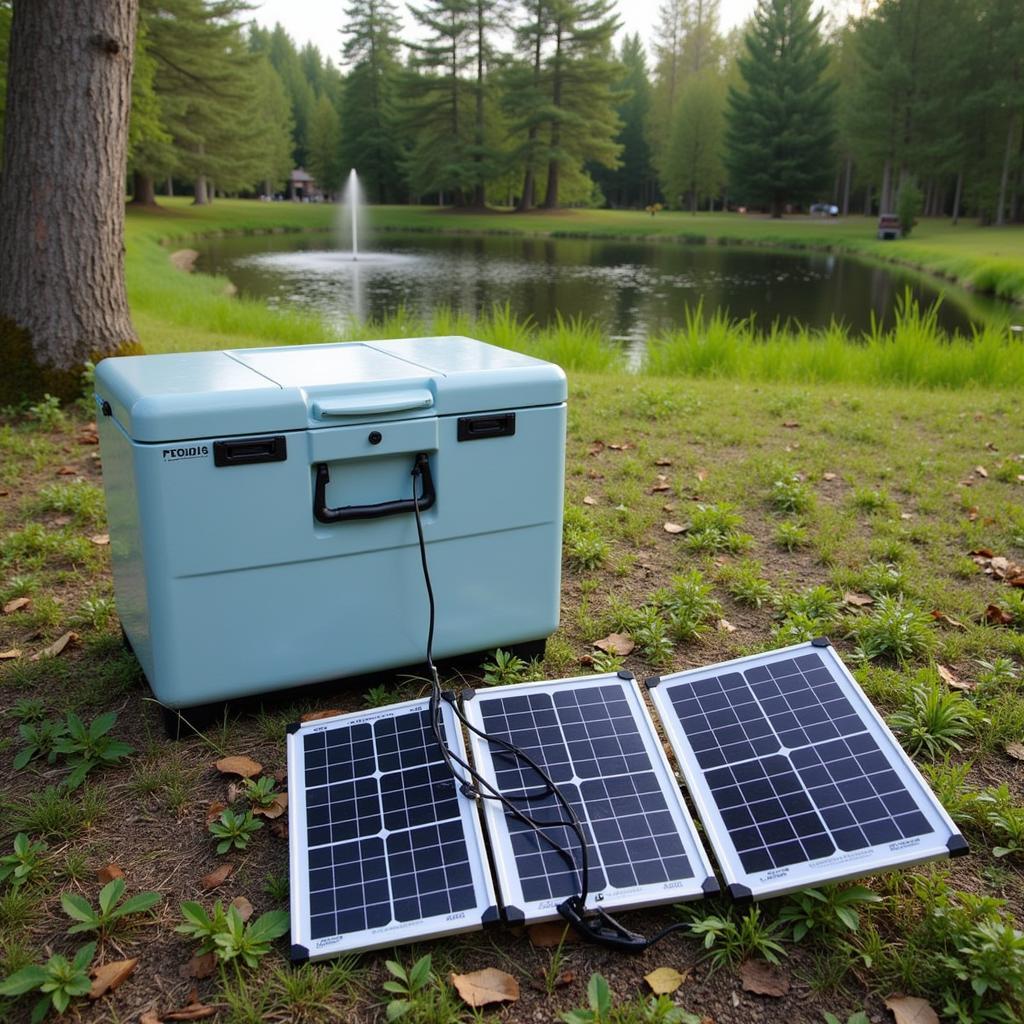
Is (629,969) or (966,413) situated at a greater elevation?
(966,413)

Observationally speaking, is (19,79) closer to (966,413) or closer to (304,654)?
(304,654)

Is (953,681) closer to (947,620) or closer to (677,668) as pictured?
(947,620)

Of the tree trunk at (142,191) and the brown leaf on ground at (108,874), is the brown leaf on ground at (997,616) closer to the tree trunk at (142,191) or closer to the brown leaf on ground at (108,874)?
the brown leaf on ground at (108,874)

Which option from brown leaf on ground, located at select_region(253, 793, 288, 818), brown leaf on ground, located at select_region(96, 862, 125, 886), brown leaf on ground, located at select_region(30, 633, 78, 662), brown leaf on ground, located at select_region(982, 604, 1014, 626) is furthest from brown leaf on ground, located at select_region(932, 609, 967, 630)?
brown leaf on ground, located at select_region(30, 633, 78, 662)

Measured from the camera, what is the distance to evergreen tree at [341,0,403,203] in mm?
55500

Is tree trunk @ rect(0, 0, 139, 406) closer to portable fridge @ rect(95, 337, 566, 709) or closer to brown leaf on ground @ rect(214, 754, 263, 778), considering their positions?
portable fridge @ rect(95, 337, 566, 709)

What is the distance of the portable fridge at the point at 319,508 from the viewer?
212cm

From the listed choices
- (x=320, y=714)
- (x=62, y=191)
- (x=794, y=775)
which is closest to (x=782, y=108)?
(x=62, y=191)

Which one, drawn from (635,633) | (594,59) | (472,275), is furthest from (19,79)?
(594,59)

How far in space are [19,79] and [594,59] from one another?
4665 centimetres

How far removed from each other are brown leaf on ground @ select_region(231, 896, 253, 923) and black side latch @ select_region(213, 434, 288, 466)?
958mm

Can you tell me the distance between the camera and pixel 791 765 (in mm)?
2029

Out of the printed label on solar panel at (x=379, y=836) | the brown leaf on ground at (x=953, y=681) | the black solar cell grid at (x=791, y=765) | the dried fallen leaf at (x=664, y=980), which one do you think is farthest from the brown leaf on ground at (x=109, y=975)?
the brown leaf on ground at (x=953, y=681)

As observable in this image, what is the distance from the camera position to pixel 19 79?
4.93m
